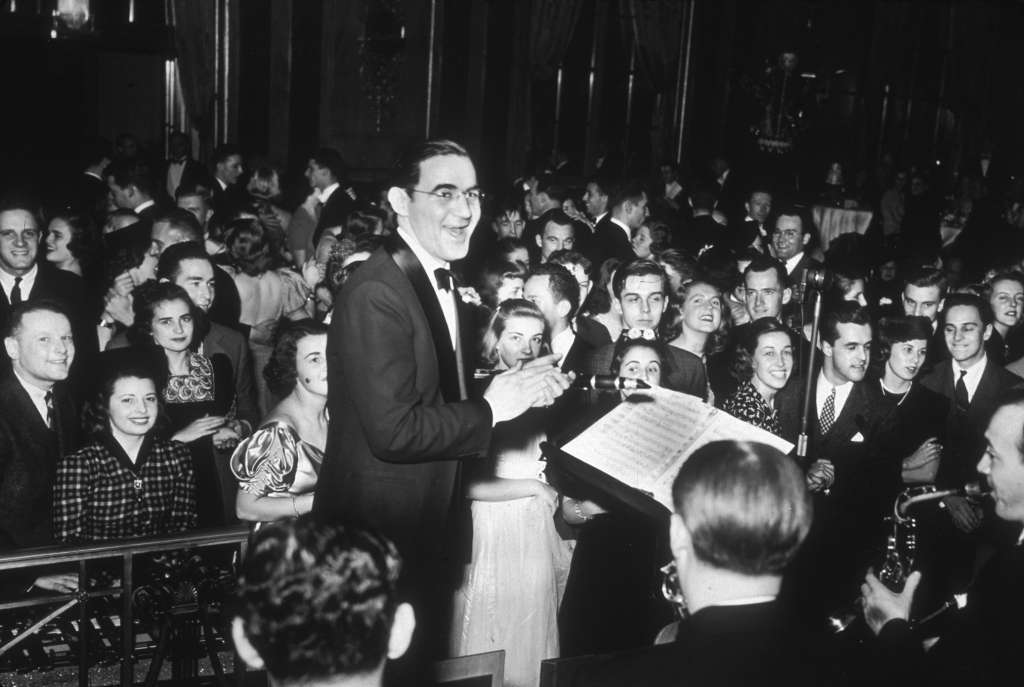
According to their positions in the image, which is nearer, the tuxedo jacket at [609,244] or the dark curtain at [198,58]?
the tuxedo jacket at [609,244]

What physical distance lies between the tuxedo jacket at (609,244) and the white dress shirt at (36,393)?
401cm

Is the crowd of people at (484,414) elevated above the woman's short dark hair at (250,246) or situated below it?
below

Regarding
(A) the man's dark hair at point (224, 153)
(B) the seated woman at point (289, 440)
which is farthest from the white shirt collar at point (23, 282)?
(A) the man's dark hair at point (224, 153)

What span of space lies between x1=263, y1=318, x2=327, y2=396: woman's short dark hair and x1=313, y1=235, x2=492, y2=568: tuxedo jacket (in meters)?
1.21

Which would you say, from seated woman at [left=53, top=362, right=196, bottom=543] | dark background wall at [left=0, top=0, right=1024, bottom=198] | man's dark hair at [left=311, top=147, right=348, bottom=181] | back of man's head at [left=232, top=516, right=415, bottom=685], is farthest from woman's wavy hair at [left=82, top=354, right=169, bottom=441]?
dark background wall at [left=0, top=0, right=1024, bottom=198]

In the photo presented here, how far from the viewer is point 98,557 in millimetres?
2752

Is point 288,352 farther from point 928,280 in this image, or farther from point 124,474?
point 928,280

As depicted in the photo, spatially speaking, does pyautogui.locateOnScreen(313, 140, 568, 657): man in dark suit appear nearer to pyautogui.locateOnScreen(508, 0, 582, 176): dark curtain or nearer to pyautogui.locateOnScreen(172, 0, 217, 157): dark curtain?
pyautogui.locateOnScreen(172, 0, 217, 157): dark curtain

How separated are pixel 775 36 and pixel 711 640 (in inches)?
533

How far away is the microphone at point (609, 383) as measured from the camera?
2404mm

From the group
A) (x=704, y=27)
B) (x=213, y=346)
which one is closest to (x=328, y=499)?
(x=213, y=346)

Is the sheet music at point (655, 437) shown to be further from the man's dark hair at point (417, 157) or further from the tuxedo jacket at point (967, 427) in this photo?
the tuxedo jacket at point (967, 427)

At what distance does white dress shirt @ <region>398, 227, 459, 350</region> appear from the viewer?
8.22ft

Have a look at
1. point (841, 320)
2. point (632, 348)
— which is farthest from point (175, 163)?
point (841, 320)
